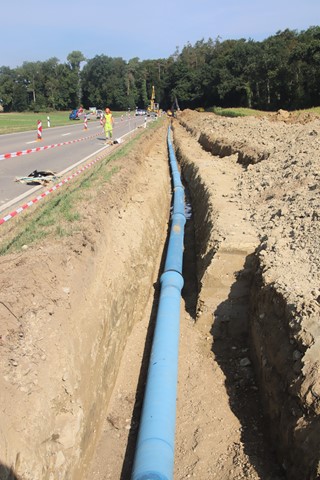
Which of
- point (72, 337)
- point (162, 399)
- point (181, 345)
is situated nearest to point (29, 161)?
point (181, 345)

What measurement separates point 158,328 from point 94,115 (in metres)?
58.6

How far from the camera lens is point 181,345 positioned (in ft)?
20.2

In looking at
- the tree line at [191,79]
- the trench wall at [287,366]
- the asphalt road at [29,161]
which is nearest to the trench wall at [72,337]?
the trench wall at [287,366]

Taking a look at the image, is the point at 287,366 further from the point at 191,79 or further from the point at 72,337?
the point at 191,79

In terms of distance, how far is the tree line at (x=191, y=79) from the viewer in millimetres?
45125

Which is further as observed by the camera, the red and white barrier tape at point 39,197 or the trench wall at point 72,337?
the red and white barrier tape at point 39,197

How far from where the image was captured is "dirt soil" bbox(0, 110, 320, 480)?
11.4ft

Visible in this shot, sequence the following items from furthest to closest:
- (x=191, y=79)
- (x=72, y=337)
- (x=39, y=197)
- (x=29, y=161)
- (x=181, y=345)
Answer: (x=191, y=79) < (x=29, y=161) < (x=39, y=197) < (x=181, y=345) < (x=72, y=337)

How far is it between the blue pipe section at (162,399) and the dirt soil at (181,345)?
55 centimetres

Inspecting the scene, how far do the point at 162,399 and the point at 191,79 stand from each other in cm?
8073

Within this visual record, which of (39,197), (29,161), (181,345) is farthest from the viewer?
(29,161)

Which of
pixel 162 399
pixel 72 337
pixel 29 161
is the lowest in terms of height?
pixel 162 399

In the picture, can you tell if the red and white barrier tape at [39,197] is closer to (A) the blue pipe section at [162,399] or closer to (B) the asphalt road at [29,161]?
(B) the asphalt road at [29,161]

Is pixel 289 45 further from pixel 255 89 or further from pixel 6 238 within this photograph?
pixel 6 238
